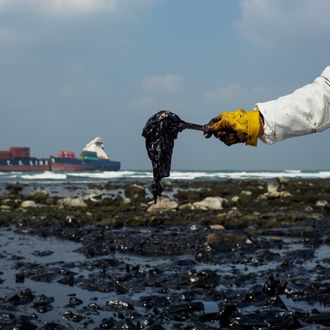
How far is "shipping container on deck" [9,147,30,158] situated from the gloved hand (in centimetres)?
8652

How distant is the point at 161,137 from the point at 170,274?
11.3 ft

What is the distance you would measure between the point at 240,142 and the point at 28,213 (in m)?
11.7

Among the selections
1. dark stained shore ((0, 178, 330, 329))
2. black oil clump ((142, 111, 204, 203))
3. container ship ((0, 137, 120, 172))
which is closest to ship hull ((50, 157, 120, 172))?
container ship ((0, 137, 120, 172))

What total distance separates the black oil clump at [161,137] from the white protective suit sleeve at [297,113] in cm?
45

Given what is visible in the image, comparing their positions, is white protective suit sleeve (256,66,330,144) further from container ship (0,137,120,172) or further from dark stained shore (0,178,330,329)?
container ship (0,137,120,172)

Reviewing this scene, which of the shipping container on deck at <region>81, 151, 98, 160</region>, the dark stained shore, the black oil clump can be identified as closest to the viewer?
the black oil clump

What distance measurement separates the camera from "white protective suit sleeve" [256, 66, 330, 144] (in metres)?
2.83

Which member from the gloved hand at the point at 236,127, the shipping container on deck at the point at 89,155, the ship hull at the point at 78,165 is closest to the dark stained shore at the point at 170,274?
the gloved hand at the point at 236,127

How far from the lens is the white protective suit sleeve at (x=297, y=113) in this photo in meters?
2.83

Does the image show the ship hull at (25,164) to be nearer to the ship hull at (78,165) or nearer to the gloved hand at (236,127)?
the ship hull at (78,165)

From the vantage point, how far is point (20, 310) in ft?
15.8

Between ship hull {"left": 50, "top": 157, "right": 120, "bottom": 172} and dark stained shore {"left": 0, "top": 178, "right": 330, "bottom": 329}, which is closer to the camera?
dark stained shore {"left": 0, "top": 178, "right": 330, "bottom": 329}

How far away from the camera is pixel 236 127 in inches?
113

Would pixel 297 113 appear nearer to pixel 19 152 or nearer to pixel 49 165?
pixel 49 165
